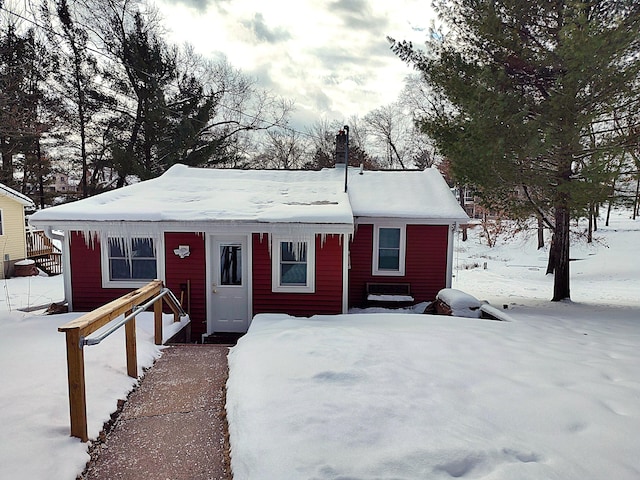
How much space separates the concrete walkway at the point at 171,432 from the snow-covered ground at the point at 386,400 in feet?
0.56

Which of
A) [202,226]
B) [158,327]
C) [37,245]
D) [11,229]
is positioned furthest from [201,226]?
[37,245]

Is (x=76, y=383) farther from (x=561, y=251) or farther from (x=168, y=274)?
(x=561, y=251)

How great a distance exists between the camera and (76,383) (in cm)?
262

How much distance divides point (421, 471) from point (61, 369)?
11.5 feet

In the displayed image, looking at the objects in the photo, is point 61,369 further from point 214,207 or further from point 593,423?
point 593,423

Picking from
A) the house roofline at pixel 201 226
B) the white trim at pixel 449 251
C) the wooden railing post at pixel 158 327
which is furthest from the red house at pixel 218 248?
the wooden railing post at pixel 158 327

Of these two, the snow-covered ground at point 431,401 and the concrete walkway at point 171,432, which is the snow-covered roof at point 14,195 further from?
the concrete walkway at point 171,432

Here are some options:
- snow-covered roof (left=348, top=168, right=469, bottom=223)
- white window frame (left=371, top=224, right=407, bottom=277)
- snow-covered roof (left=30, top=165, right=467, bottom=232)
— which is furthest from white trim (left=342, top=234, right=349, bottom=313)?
white window frame (left=371, top=224, right=407, bottom=277)

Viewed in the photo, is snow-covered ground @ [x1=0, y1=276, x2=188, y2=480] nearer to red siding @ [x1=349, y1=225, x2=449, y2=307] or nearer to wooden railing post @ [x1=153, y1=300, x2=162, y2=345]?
wooden railing post @ [x1=153, y1=300, x2=162, y2=345]

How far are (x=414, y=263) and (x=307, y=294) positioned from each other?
2838 millimetres

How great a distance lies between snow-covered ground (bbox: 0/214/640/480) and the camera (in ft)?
7.60

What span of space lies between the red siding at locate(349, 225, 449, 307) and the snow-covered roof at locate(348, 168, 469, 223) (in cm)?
43

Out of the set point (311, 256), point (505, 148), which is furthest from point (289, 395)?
point (505, 148)

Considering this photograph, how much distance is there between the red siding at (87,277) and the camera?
694cm
